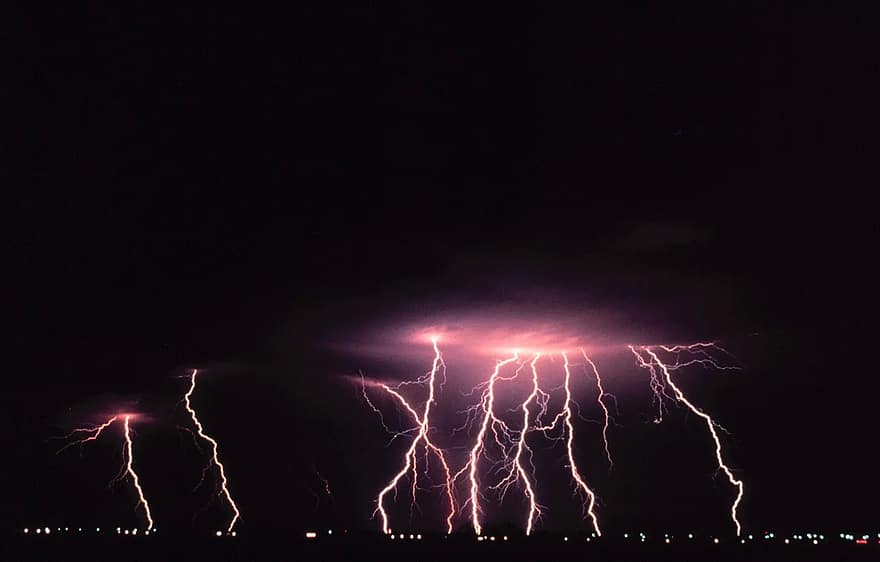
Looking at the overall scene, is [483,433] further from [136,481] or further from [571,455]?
[136,481]

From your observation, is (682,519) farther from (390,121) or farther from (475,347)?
(390,121)

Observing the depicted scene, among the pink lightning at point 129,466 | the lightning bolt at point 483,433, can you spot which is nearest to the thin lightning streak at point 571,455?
the lightning bolt at point 483,433

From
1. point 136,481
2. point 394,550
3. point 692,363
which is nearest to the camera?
point 394,550

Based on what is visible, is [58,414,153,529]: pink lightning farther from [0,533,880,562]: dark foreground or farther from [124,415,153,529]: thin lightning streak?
[0,533,880,562]: dark foreground

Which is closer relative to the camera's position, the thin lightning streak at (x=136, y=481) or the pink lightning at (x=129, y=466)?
the pink lightning at (x=129, y=466)

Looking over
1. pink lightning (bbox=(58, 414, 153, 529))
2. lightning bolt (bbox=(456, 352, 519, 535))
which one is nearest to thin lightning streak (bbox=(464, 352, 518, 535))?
lightning bolt (bbox=(456, 352, 519, 535))

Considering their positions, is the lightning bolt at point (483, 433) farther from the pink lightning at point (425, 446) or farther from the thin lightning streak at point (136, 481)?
the thin lightning streak at point (136, 481)

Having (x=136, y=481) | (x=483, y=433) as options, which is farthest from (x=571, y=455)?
(x=136, y=481)

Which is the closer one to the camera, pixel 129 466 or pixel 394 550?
pixel 394 550
